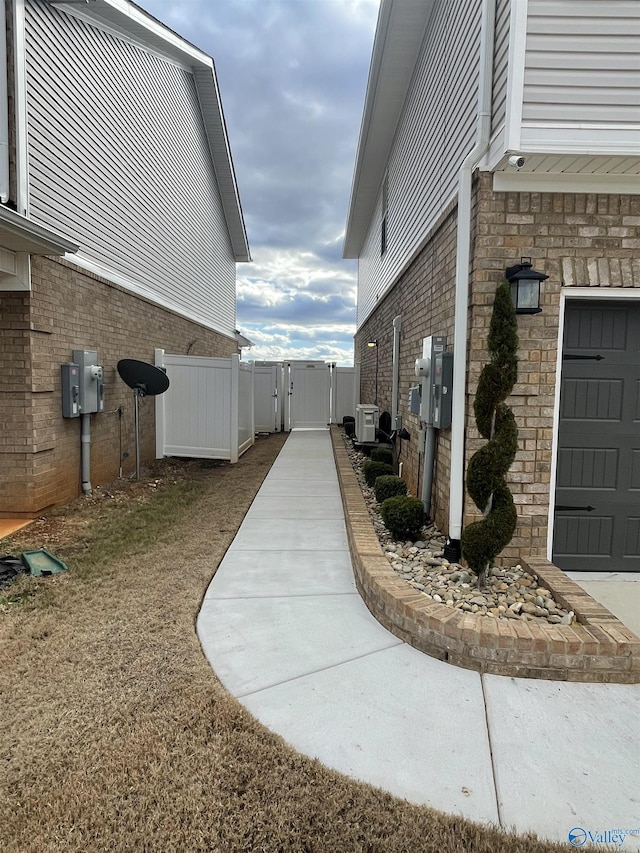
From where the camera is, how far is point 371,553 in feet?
13.4

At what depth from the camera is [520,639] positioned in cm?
279

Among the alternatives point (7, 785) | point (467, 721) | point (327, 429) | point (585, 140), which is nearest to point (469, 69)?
point (585, 140)

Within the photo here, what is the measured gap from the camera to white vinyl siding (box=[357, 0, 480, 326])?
452 cm

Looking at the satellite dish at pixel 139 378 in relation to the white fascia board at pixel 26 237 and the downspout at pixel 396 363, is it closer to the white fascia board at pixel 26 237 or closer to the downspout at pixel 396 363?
the white fascia board at pixel 26 237

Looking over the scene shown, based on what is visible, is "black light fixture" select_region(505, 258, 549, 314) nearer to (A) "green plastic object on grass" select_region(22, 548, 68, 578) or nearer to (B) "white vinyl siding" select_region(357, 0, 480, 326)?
(B) "white vinyl siding" select_region(357, 0, 480, 326)

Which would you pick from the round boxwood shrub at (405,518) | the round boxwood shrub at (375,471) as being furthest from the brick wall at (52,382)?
the round boxwood shrub at (405,518)

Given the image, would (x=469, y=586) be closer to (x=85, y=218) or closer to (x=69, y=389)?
(x=69, y=389)

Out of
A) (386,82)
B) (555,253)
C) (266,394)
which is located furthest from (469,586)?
(266,394)

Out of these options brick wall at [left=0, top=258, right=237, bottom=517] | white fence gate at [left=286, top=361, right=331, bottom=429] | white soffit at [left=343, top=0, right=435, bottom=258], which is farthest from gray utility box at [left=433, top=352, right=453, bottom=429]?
white fence gate at [left=286, top=361, right=331, bottom=429]

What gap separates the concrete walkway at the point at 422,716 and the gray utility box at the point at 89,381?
3.62 m

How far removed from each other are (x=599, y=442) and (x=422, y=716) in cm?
281

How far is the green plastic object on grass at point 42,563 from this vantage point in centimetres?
411

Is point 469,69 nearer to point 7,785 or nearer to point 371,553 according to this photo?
point 371,553

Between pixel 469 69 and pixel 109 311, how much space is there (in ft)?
18.2
